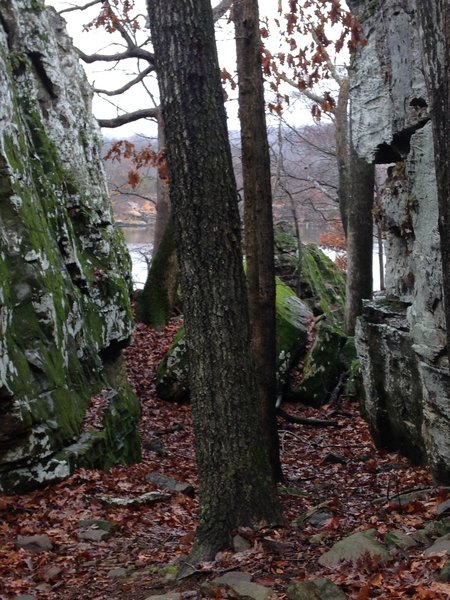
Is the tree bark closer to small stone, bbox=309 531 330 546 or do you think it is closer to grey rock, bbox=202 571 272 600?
small stone, bbox=309 531 330 546

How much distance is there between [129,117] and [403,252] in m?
12.4

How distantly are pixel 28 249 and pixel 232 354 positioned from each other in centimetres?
407

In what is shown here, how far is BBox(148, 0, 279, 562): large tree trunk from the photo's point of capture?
5.43 metres

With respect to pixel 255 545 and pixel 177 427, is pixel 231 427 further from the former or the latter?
pixel 177 427

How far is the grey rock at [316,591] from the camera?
4043 millimetres

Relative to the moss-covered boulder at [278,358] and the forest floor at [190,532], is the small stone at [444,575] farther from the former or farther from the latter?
the moss-covered boulder at [278,358]

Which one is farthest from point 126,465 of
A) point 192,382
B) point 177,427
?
point 192,382

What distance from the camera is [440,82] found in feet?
12.9

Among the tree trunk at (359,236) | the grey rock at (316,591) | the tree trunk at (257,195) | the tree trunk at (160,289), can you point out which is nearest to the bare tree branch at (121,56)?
the tree trunk at (160,289)

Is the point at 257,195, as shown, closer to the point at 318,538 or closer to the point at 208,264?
the point at 208,264

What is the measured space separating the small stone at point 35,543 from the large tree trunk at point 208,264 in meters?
1.59

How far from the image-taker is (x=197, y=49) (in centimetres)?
544

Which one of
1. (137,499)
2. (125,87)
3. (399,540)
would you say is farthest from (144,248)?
(399,540)

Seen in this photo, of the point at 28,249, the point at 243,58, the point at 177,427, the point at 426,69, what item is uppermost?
the point at 243,58
